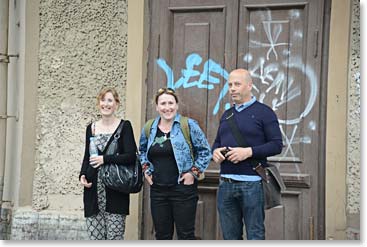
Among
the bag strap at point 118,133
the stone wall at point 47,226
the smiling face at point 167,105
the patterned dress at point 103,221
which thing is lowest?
the stone wall at point 47,226

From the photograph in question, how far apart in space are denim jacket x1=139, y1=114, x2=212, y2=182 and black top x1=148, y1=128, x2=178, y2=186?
36mm

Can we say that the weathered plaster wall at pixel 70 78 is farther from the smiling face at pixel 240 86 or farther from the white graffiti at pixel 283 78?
the smiling face at pixel 240 86

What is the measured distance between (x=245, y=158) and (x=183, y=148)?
608mm

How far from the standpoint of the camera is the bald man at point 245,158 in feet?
16.0

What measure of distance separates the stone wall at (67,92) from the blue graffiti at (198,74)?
44cm

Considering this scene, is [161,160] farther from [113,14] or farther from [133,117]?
[113,14]

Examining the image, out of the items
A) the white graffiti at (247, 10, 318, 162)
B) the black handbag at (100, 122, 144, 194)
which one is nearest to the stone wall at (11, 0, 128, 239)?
the black handbag at (100, 122, 144, 194)

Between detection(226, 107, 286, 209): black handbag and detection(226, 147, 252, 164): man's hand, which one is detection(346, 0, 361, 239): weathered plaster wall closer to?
detection(226, 107, 286, 209): black handbag

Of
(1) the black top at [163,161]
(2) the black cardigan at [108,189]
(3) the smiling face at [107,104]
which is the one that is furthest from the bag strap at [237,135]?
(3) the smiling face at [107,104]

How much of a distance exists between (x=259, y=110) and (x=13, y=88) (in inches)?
116

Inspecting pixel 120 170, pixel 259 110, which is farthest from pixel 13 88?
pixel 259 110

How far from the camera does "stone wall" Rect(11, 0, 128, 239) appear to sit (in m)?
6.48

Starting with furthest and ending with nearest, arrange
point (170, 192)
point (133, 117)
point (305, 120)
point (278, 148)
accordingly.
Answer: point (133, 117), point (305, 120), point (170, 192), point (278, 148)

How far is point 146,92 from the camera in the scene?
643cm
